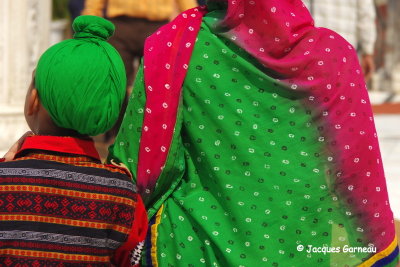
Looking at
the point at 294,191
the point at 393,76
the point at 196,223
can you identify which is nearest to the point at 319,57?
the point at 294,191

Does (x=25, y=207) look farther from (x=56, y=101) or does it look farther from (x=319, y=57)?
(x=319, y=57)

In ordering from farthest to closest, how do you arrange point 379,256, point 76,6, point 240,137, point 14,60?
point 76,6
point 14,60
point 379,256
point 240,137

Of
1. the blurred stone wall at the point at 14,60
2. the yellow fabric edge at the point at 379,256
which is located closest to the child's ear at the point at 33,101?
the yellow fabric edge at the point at 379,256

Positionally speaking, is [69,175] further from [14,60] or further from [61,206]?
[14,60]

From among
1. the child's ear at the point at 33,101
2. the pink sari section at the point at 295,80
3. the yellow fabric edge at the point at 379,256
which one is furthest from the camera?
the yellow fabric edge at the point at 379,256

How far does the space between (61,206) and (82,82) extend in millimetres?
304

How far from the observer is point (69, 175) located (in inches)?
98.5

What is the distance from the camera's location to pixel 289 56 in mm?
3031

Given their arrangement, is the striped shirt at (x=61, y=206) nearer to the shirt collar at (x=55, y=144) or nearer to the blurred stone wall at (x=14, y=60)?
the shirt collar at (x=55, y=144)

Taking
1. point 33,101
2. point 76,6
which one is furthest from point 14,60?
point 33,101

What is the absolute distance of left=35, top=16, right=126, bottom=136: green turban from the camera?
2488 mm

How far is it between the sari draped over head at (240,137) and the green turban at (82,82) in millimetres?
385

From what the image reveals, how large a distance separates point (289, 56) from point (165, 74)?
0.38m

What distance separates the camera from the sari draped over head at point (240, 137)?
2.97 metres
